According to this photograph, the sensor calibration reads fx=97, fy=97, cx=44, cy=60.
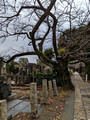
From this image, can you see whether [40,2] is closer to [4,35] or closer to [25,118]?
[4,35]

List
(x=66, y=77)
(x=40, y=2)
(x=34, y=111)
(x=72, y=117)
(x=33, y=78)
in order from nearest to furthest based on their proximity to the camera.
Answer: (x=34, y=111) → (x=72, y=117) → (x=40, y=2) → (x=66, y=77) → (x=33, y=78)

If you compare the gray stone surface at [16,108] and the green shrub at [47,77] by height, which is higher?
the green shrub at [47,77]

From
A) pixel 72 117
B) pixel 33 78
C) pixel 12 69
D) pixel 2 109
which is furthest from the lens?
pixel 12 69

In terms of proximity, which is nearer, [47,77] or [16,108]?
[16,108]

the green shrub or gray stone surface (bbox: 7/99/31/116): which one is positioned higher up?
the green shrub

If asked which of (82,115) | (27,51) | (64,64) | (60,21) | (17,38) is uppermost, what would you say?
(60,21)

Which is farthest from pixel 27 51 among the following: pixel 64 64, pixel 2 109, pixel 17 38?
pixel 2 109

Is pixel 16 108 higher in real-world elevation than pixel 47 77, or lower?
lower

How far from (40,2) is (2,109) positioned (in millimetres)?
5915

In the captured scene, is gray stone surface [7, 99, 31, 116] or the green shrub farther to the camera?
Result: the green shrub

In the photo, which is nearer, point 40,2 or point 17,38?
point 40,2

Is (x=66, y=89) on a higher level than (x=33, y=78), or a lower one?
lower

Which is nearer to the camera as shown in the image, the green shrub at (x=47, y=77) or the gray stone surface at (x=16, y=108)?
the gray stone surface at (x=16, y=108)

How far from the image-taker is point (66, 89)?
8.22 m
